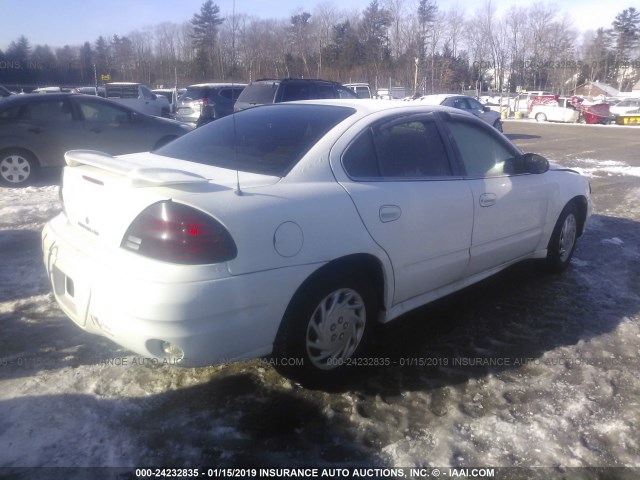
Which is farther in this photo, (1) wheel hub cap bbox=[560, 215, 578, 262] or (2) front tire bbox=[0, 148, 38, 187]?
(2) front tire bbox=[0, 148, 38, 187]

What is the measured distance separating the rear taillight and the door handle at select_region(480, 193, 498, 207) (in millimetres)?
1998

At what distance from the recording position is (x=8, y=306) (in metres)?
3.98

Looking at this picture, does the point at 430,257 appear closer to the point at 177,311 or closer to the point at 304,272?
the point at 304,272

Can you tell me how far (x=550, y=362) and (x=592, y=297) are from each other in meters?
1.35

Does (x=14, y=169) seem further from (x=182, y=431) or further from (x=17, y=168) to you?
(x=182, y=431)

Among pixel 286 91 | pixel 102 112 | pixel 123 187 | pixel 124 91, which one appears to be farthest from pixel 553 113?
pixel 123 187

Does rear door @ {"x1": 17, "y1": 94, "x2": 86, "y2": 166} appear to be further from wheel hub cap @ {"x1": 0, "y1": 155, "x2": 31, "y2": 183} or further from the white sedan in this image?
the white sedan

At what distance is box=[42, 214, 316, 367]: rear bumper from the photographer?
238 centimetres

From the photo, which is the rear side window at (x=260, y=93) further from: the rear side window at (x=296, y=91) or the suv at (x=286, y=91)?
the rear side window at (x=296, y=91)

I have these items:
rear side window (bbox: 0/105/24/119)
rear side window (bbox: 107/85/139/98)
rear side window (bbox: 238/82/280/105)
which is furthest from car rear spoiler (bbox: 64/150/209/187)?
rear side window (bbox: 107/85/139/98)

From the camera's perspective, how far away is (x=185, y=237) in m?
2.42

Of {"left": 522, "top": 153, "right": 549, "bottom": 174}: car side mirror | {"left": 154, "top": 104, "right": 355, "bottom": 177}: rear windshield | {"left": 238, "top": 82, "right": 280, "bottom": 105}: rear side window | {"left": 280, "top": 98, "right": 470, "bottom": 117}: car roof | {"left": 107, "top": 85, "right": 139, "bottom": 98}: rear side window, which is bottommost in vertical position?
{"left": 522, "top": 153, "right": 549, "bottom": 174}: car side mirror

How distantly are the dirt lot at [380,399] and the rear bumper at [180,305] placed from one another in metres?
0.41

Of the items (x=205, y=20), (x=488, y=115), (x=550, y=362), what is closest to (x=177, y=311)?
(x=550, y=362)
